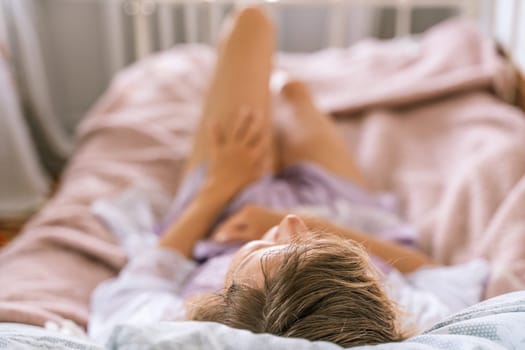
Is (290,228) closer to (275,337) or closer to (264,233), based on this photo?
(275,337)

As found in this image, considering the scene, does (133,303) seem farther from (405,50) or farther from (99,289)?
(405,50)

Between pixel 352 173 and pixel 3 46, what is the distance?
1.29 m

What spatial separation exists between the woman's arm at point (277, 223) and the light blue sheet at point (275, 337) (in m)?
0.51

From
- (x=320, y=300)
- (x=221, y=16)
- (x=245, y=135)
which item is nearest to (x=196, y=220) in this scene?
(x=245, y=135)

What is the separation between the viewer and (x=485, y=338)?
2.68ft

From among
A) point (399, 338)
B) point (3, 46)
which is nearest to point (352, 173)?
point (399, 338)

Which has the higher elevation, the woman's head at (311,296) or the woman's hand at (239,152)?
the woman's head at (311,296)

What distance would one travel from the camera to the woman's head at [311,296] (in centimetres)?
83

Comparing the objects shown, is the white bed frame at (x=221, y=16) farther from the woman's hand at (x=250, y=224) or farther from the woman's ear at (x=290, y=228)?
the woman's ear at (x=290, y=228)

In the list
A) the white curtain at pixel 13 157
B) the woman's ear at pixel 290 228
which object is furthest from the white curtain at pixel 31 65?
the woman's ear at pixel 290 228

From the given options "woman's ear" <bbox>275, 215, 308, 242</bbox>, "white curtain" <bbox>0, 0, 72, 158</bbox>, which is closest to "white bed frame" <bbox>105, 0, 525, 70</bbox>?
"white curtain" <bbox>0, 0, 72, 158</bbox>

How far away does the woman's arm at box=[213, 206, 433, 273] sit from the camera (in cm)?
141

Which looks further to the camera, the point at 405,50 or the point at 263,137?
the point at 405,50

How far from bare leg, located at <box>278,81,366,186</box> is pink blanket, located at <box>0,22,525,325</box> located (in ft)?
0.44
